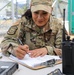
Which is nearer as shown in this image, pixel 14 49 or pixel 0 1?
pixel 14 49

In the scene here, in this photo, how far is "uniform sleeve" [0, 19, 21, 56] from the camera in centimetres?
132

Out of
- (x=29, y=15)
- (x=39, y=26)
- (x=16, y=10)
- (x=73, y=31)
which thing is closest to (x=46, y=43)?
(x=39, y=26)

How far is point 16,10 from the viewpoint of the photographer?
4344 mm

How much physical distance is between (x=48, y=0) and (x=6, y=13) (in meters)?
3.00

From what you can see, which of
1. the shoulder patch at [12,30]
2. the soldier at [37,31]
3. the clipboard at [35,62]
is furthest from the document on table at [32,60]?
the shoulder patch at [12,30]

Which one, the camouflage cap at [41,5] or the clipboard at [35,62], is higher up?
the camouflage cap at [41,5]

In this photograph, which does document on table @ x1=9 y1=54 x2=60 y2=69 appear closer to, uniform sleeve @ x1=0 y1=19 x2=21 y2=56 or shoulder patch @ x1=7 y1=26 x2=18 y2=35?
uniform sleeve @ x1=0 y1=19 x2=21 y2=56

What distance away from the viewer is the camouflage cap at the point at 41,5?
137 centimetres

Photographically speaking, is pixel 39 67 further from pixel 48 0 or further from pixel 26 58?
pixel 48 0

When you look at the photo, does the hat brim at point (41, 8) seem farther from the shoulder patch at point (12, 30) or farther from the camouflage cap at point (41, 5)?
the shoulder patch at point (12, 30)

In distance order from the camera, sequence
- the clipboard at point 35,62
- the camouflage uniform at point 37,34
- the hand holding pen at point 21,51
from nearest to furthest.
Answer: the clipboard at point 35,62 → the hand holding pen at point 21,51 → the camouflage uniform at point 37,34

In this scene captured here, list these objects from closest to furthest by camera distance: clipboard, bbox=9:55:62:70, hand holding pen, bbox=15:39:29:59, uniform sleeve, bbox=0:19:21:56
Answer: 1. clipboard, bbox=9:55:62:70
2. hand holding pen, bbox=15:39:29:59
3. uniform sleeve, bbox=0:19:21:56

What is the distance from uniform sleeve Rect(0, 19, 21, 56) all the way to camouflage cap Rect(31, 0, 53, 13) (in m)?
0.21

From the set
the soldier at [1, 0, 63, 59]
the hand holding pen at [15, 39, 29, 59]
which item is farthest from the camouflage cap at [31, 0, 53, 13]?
the hand holding pen at [15, 39, 29, 59]
